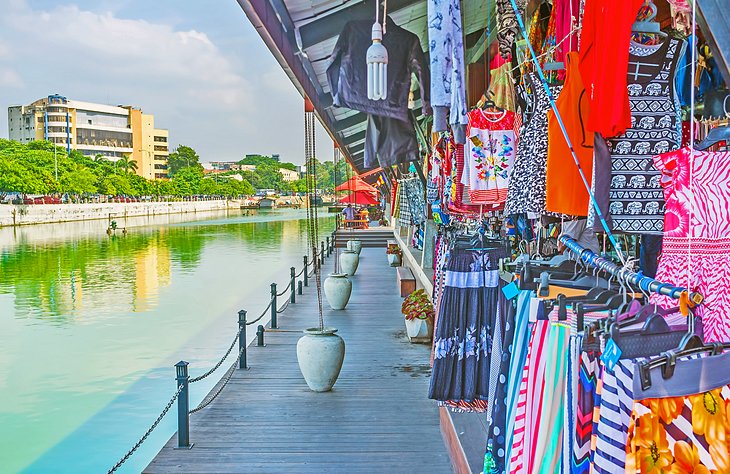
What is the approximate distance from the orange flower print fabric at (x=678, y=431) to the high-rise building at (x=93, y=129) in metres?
125

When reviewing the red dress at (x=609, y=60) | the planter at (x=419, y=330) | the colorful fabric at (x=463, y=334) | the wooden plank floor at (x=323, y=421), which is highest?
the red dress at (x=609, y=60)

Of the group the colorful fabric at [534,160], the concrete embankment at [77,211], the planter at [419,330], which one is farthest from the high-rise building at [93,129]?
the colorful fabric at [534,160]

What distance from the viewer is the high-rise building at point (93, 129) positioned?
11938 cm

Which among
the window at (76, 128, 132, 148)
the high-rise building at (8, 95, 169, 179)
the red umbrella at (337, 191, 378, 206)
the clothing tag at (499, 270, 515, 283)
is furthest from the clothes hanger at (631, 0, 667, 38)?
the window at (76, 128, 132, 148)

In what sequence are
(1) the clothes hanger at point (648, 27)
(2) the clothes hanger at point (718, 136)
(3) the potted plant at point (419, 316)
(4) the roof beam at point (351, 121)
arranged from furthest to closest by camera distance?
(4) the roof beam at point (351, 121)
(3) the potted plant at point (419, 316)
(1) the clothes hanger at point (648, 27)
(2) the clothes hanger at point (718, 136)

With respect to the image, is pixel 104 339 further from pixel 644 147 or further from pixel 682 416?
pixel 682 416

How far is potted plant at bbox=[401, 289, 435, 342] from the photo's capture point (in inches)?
371

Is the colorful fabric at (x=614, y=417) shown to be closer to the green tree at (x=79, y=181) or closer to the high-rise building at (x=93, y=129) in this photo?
the green tree at (x=79, y=181)

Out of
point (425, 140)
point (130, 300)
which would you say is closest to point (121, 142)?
point (130, 300)

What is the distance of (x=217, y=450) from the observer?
5.66 meters

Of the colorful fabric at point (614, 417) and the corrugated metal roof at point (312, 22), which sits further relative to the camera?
the corrugated metal roof at point (312, 22)

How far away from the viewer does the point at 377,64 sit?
15.2ft

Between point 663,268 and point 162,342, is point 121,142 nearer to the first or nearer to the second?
point 162,342

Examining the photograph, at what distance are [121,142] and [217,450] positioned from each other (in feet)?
428
